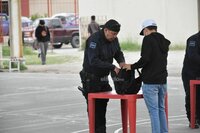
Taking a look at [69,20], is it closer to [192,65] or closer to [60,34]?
[60,34]

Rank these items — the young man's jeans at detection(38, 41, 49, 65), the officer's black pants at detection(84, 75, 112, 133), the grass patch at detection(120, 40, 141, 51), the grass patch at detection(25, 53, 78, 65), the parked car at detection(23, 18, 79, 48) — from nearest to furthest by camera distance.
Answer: the officer's black pants at detection(84, 75, 112, 133), the young man's jeans at detection(38, 41, 49, 65), the grass patch at detection(25, 53, 78, 65), the grass patch at detection(120, 40, 141, 51), the parked car at detection(23, 18, 79, 48)

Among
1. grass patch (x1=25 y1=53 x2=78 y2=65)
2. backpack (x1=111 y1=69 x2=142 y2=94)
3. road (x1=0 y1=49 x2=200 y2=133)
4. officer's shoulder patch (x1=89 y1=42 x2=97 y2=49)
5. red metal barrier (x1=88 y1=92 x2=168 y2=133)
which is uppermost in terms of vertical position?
officer's shoulder patch (x1=89 y1=42 x2=97 y2=49)

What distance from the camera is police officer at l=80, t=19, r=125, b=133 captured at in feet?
32.7

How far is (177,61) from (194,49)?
16063 millimetres

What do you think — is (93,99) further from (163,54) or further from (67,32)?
(67,32)

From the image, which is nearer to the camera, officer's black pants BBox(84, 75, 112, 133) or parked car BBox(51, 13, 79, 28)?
officer's black pants BBox(84, 75, 112, 133)

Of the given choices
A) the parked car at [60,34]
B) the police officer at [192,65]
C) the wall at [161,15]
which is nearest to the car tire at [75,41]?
the parked car at [60,34]

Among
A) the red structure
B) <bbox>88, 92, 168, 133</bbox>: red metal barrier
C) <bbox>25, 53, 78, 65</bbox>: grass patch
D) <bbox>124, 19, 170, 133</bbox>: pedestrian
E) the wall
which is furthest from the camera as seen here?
the red structure

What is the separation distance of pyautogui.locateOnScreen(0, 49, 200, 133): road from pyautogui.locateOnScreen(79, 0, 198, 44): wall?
11184mm

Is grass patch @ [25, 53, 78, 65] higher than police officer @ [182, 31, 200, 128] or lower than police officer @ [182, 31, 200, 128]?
lower

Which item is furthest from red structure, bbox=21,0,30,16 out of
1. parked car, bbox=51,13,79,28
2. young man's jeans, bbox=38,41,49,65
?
young man's jeans, bbox=38,41,49,65

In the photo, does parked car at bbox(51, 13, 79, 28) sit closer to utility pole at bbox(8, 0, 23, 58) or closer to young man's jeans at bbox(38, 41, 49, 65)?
young man's jeans at bbox(38, 41, 49, 65)

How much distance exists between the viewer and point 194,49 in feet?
37.8

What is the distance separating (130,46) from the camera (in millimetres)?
35406
